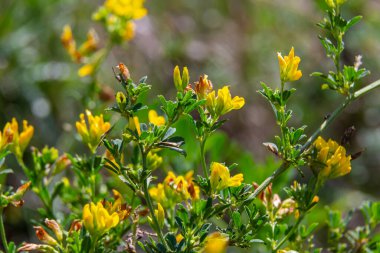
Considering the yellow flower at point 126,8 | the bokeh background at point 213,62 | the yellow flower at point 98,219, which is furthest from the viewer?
the bokeh background at point 213,62

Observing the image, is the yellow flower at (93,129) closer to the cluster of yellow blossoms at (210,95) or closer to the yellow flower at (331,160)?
the cluster of yellow blossoms at (210,95)

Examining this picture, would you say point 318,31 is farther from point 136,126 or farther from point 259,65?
point 136,126

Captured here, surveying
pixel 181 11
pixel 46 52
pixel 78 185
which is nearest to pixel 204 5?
pixel 181 11

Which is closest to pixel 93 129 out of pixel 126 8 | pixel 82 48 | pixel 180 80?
pixel 180 80

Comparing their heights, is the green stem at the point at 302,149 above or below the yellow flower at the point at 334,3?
below

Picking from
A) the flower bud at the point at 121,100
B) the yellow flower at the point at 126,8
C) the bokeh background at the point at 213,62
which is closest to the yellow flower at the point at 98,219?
the flower bud at the point at 121,100

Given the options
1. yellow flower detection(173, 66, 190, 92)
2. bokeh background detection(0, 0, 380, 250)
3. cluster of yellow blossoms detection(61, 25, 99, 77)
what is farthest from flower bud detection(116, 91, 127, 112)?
bokeh background detection(0, 0, 380, 250)

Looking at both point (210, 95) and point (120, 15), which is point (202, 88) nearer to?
point (210, 95)

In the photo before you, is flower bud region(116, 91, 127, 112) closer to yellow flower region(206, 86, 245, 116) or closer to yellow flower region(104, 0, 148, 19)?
yellow flower region(206, 86, 245, 116)
